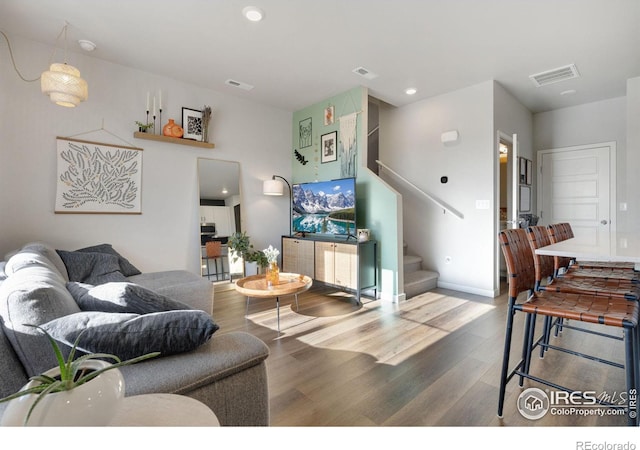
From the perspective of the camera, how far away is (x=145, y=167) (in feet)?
12.3

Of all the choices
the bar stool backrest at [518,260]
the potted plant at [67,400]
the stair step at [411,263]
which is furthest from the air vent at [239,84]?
the potted plant at [67,400]

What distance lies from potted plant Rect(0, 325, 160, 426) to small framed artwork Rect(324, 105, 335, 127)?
442cm

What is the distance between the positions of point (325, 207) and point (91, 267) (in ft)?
9.15

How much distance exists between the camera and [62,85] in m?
2.43

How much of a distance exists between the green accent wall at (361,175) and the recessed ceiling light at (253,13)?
6.28 ft

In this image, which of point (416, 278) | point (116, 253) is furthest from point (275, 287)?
point (416, 278)

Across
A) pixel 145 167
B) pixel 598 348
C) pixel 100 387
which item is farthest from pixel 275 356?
pixel 145 167

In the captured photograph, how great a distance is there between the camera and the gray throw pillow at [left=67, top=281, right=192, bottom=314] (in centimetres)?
127

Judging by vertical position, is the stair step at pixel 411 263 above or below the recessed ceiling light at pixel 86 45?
below

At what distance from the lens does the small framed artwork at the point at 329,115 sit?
457 centimetres

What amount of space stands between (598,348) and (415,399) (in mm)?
1744

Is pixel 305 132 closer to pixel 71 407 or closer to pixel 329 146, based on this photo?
pixel 329 146

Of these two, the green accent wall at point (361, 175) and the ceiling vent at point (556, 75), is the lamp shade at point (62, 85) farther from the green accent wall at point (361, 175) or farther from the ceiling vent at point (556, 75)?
the ceiling vent at point (556, 75)

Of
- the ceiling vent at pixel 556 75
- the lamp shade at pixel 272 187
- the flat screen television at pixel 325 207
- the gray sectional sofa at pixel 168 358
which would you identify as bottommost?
the gray sectional sofa at pixel 168 358
